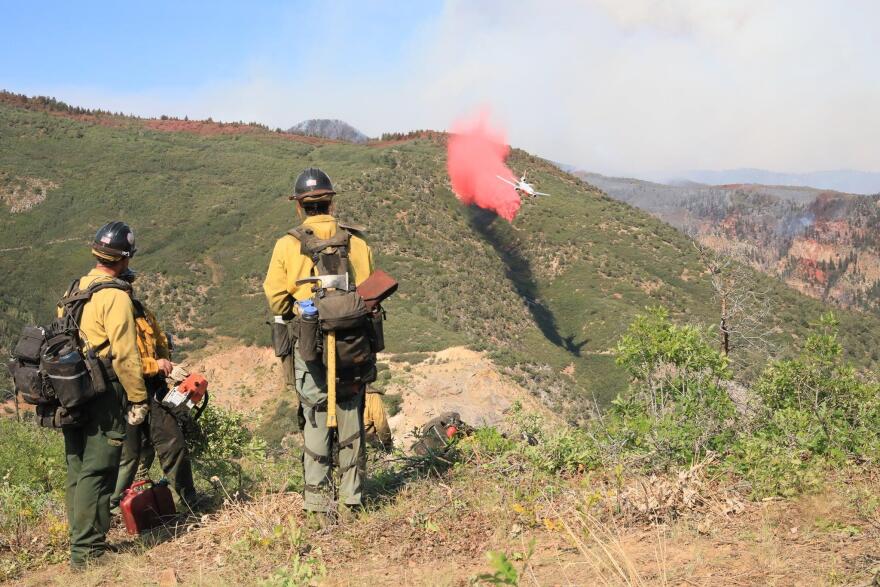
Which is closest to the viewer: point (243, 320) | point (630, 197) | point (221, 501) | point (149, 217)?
point (221, 501)

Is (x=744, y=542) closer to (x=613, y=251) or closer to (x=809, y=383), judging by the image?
(x=809, y=383)

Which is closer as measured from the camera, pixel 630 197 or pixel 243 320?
pixel 243 320

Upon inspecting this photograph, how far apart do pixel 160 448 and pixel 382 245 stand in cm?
3052

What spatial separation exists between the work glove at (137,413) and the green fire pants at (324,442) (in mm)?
1053

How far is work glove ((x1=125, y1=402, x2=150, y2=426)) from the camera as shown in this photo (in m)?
4.64

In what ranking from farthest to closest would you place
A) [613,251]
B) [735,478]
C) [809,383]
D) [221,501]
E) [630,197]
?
1. [630,197]
2. [613,251]
3. [809,383]
4. [221,501]
5. [735,478]

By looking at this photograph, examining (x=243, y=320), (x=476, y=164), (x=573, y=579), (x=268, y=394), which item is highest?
(x=476, y=164)

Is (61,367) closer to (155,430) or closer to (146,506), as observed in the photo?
(155,430)

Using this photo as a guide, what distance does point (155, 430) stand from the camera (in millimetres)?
5234

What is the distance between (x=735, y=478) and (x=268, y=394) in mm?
19624

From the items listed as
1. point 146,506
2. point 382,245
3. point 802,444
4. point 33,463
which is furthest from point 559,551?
point 382,245

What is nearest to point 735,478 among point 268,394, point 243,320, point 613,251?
point 268,394

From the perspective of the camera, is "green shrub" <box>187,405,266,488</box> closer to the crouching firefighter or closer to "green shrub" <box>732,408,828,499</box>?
the crouching firefighter

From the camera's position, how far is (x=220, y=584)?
12.6 ft
